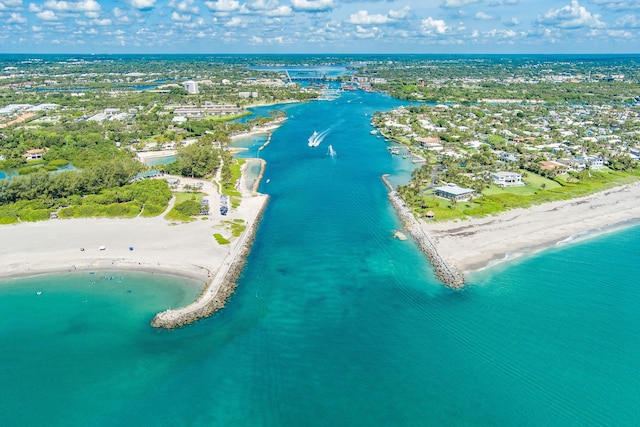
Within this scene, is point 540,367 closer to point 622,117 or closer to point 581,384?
point 581,384

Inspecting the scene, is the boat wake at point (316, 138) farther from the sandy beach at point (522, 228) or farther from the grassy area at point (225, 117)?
the sandy beach at point (522, 228)

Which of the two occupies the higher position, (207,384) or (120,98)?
(120,98)

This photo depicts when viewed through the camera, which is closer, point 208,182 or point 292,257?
point 292,257

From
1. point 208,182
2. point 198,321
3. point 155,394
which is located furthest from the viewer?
point 208,182

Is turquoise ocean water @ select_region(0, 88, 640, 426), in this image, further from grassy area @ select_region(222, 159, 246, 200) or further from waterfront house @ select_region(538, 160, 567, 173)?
waterfront house @ select_region(538, 160, 567, 173)

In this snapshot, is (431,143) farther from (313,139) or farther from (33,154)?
(33,154)

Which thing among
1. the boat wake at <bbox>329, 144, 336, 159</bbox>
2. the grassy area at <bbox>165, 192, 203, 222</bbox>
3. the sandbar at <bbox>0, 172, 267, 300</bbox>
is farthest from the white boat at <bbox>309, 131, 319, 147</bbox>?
the sandbar at <bbox>0, 172, 267, 300</bbox>

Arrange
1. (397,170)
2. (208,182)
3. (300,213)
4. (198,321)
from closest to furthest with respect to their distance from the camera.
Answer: (198,321) < (300,213) < (208,182) < (397,170)

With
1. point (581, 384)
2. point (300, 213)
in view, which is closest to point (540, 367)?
point (581, 384)
